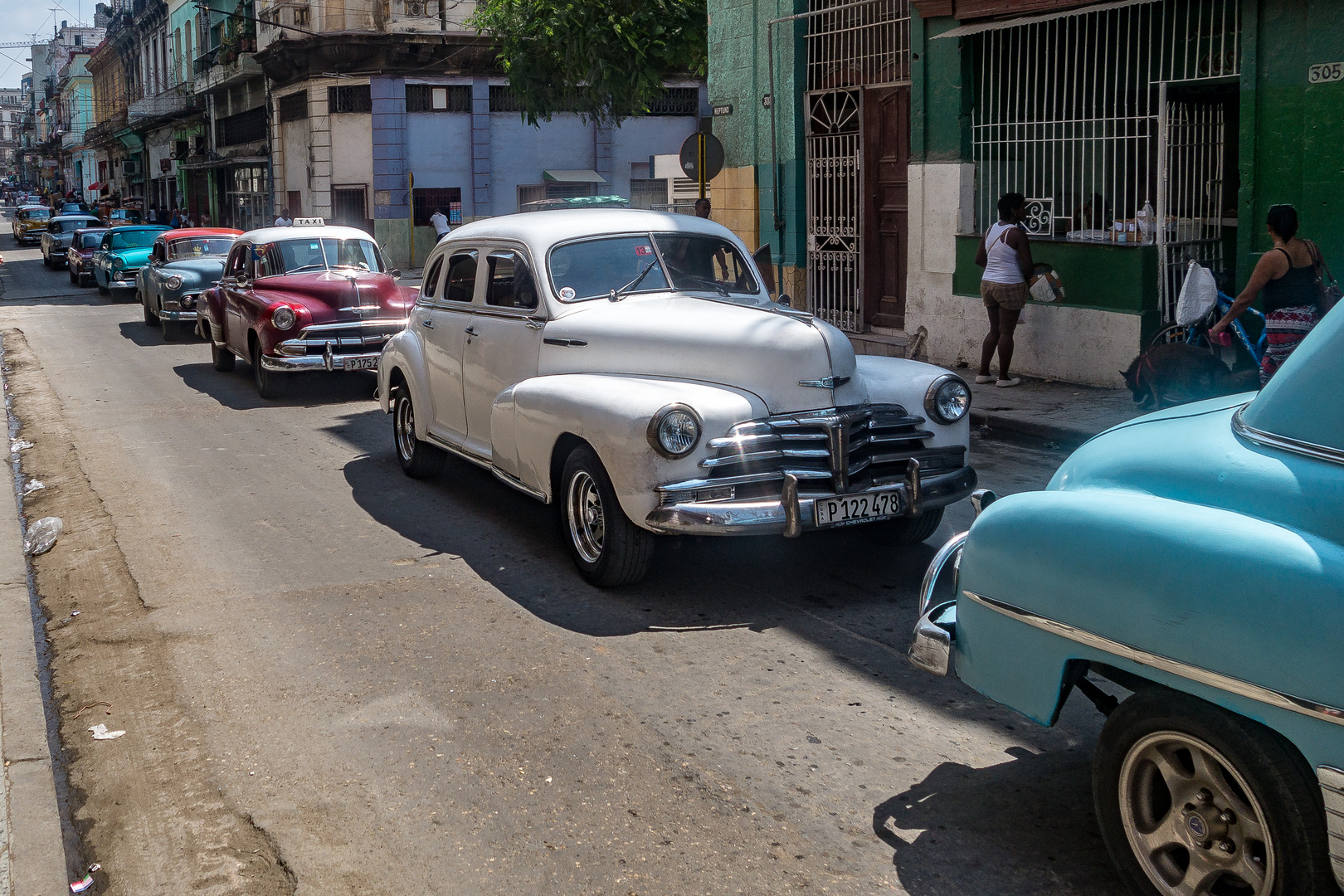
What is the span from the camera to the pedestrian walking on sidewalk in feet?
38.8

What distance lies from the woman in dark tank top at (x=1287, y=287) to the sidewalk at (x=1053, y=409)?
3.80ft

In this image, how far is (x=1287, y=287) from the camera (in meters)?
8.59

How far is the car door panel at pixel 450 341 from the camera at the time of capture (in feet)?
25.8

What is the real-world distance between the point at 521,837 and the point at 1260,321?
8.28 metres

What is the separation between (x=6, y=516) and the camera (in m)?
8.22

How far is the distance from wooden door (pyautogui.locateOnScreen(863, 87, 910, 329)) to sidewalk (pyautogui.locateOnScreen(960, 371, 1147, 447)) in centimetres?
323

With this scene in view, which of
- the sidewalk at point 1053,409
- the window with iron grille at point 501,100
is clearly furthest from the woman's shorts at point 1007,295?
the window with iron grille at point 501,100

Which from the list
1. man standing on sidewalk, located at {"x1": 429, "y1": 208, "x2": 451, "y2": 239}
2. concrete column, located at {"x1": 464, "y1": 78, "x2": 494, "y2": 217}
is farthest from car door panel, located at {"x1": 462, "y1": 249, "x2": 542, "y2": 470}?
concrete column, located at {"x1": 464, "y1": 78, "x2": 494, "y2": 217}

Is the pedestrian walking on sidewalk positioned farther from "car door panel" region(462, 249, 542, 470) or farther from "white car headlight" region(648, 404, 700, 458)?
"white car headlight" region(648, 404, 700, 458)

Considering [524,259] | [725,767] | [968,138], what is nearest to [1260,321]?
[968,138]

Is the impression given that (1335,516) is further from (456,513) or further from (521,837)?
(456,513)

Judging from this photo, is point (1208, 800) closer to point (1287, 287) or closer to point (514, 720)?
point (514, 720)

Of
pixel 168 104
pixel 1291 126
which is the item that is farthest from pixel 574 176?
pixel 168 104

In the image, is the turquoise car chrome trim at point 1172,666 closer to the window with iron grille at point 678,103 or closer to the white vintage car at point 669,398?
the white vintage car at point 669,398
